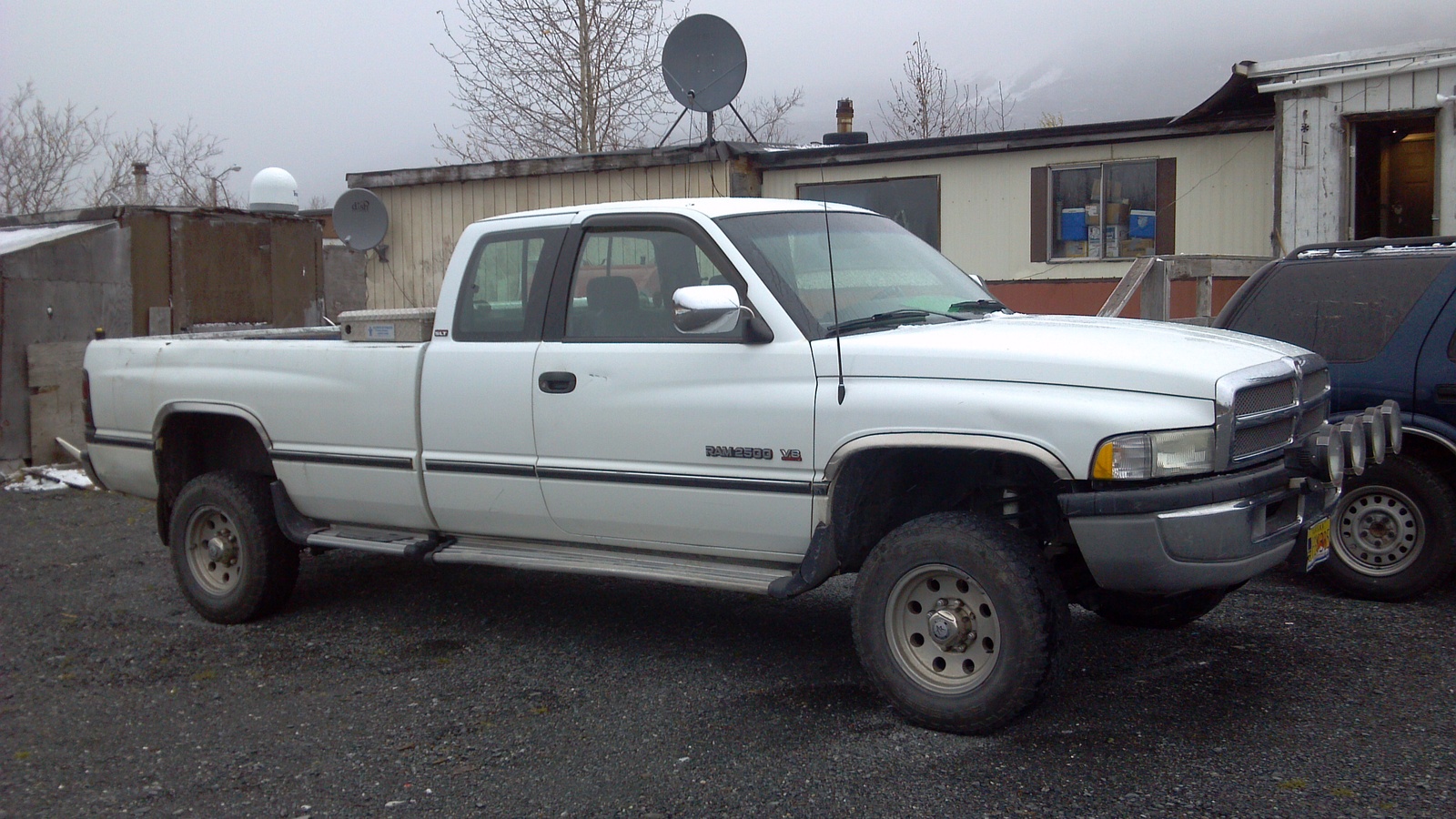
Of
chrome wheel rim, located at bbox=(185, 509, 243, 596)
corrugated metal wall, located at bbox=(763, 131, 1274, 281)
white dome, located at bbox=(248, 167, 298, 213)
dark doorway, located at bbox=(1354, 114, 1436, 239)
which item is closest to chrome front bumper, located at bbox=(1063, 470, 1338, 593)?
chrome wheel rim, located at bbox=(185, 509, 243, 596)

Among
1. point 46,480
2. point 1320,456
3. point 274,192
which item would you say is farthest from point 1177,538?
point 274,192

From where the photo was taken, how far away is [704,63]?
13.0 meters

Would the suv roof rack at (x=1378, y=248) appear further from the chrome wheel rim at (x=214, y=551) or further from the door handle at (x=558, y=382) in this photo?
the chrome wheel rim at (x=214, y=551)

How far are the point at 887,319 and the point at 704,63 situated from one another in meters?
8.87

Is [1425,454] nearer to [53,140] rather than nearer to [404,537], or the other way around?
[404,537]

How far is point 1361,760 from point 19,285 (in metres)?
12.6

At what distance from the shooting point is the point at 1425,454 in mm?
5785

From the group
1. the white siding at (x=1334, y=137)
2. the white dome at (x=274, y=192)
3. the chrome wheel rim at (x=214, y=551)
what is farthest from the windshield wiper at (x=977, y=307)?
the white dome at (x=274, y=192)

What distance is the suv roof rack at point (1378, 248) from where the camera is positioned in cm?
611

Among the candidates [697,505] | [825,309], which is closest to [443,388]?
[697,505]

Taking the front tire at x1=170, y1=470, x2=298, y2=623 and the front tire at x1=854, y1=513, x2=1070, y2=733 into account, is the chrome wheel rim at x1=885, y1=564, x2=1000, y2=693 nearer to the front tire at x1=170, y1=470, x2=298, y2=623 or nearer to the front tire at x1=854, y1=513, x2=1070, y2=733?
the front tire at x1=854, y1=513, x2=1070, y2=733

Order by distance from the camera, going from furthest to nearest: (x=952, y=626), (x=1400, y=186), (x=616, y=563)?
(x=1400, y=186) < (x=616, y=563) < (x=952, y=626)

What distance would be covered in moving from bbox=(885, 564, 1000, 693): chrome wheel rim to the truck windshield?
37.6 inches

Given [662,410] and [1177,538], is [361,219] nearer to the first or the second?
[662,410]
